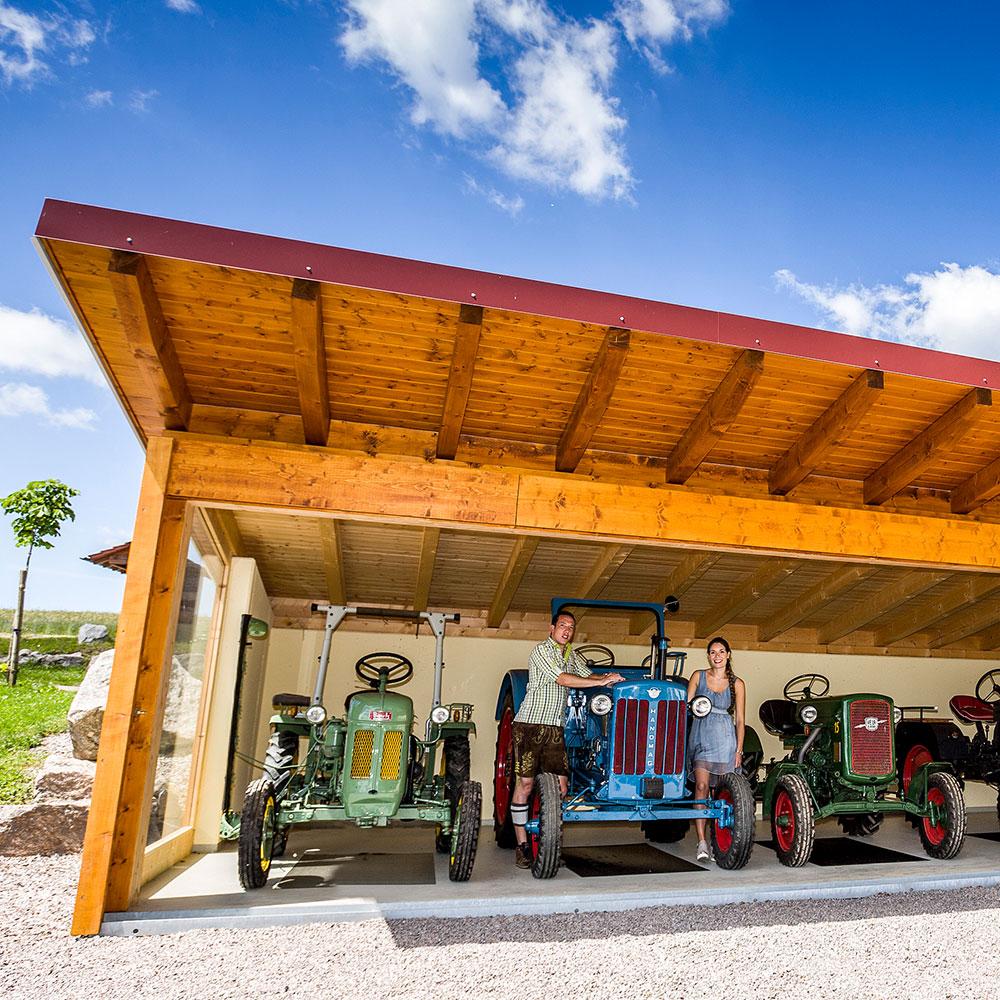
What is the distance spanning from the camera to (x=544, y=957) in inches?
122

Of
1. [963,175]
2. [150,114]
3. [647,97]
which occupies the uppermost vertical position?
[963,175]

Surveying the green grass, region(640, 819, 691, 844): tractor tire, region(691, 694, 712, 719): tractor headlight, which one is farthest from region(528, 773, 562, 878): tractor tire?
the green grass

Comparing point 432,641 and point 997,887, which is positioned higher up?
point 432,641

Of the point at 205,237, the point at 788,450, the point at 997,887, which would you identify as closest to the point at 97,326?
the point at 205,237

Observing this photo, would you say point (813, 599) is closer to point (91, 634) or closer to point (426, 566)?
point (426, 566)

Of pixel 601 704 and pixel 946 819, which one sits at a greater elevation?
pixel 601 704

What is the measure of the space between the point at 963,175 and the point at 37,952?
34.9 ft

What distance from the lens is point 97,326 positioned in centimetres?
337

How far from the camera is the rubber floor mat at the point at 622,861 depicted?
4598 millimetres

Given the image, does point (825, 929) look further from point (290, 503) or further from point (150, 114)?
point (150, 114)

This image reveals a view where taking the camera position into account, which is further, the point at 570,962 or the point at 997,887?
the point at 997,887

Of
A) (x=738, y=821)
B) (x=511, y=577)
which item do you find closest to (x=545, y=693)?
(x=738, y=821)

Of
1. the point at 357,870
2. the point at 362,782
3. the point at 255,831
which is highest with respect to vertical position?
the point at 362,782

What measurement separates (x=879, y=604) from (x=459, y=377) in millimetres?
5394
